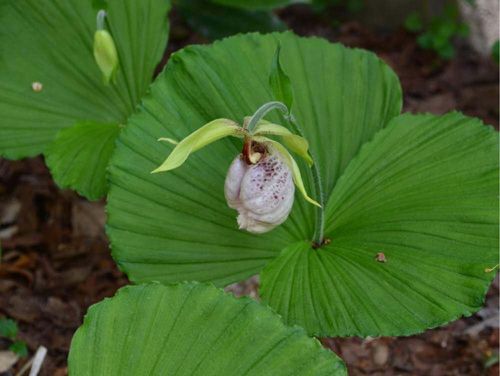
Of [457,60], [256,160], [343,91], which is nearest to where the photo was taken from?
[256,160]

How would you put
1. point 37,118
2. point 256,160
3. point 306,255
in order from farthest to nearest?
1. point 37,118
2. point 306,255
3. point 256,160

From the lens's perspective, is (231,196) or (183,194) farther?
(183,194)

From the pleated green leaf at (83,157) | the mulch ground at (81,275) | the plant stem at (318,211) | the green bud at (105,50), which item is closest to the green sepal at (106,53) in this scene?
the green bud at (105,50)

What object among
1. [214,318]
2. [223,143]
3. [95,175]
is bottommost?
[214,318]

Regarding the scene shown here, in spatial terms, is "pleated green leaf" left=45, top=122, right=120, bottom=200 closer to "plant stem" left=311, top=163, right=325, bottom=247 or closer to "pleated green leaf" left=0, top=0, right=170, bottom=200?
"pleated green leaf" left=0, top=0, right=170, bottom=200

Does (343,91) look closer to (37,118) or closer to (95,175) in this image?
(95,175)

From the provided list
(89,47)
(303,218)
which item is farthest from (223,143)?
(89,47)

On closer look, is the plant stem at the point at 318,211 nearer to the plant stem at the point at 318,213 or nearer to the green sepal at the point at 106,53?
the plant stem at the point at 318,213
